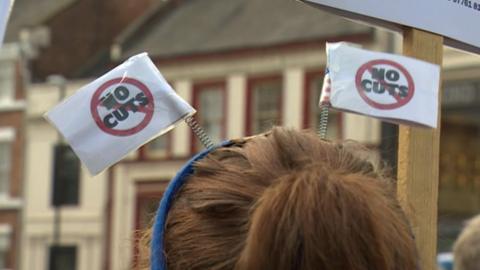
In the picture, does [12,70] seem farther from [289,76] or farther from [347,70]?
[347,70]

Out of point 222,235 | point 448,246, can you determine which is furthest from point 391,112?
point 448,246

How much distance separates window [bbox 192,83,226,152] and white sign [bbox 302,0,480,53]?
61.5 feet

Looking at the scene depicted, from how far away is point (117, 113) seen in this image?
5.04 ft

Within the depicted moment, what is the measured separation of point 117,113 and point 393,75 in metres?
0.54

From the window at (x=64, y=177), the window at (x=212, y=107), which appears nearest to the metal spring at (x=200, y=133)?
the window at (x=212, y=107)

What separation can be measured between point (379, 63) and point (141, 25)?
70.9ft

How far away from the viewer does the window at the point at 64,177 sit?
22688mm

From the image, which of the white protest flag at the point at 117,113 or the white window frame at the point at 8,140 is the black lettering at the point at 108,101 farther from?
the white window frame at the point at 8,140

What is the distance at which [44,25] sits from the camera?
79.3 feet

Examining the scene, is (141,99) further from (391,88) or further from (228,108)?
(228,108)

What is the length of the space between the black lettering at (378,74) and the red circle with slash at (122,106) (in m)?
0.44

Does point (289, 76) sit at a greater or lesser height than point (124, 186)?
greater

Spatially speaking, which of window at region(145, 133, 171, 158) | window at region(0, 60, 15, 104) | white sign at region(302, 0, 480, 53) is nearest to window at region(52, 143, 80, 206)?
window at region(0, 60, 15, 104)

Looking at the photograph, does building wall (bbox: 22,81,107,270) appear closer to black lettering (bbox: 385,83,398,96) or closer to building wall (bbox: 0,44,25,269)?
building wall (bbox: 0,44,25,269)
